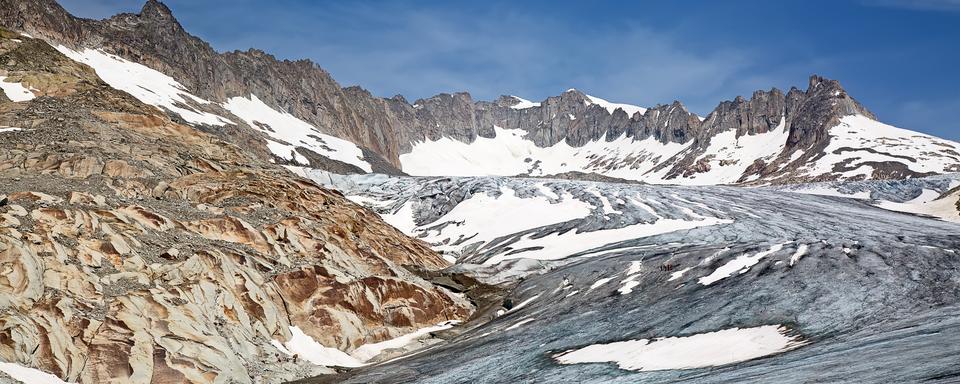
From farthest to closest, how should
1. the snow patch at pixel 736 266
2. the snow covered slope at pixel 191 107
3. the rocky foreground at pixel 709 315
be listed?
the snow covered slope at pixel 191 107, the snow patch at pixel 736 266, the rocky foreground at pixel 709 315

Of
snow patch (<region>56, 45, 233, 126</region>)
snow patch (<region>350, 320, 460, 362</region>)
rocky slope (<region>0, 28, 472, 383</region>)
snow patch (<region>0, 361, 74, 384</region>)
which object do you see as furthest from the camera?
snow patch (<region>56, 45, 233, 126</region>)

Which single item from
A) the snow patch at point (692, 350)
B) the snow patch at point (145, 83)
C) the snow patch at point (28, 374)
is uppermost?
the snow patch at point (145, 83)

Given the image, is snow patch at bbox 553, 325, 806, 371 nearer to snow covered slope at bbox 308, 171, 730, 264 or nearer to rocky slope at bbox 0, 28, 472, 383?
rocky slope at bbox 0, 28, 472, 383

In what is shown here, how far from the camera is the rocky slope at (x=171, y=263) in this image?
28234mm

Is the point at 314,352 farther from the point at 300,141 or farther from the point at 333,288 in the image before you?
the point at 300,141

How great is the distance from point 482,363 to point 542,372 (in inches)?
167

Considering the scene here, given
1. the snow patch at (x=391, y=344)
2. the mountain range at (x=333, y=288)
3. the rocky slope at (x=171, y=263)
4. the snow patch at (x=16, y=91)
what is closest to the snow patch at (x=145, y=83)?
the mountain range at (x=333, y=288)

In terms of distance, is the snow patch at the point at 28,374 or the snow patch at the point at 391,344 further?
the snow patch at the point at 391,344

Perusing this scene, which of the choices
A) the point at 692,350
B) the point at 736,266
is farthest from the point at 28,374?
the point at 736,266

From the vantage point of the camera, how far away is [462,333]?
136 feet

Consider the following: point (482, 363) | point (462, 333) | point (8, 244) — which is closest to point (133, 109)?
point (8, 244)

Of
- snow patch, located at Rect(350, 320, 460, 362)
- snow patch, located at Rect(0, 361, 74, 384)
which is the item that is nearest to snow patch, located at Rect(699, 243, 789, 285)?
snow patch, located at Rect(350, 320, 460, 362)

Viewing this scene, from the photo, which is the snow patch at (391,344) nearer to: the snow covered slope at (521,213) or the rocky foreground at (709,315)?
the rocky foreground at (709,315)

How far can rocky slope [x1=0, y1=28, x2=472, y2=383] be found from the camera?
2823 centimetres
